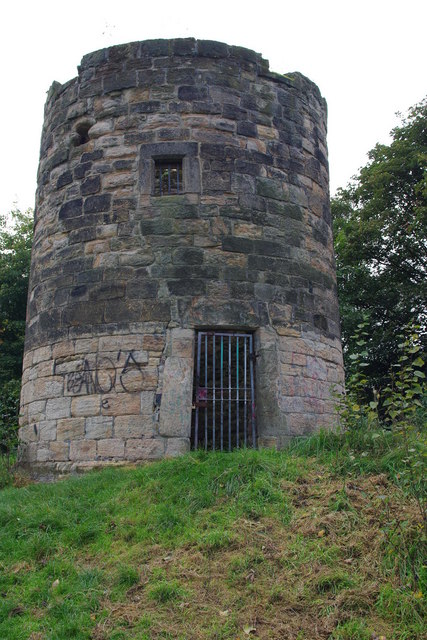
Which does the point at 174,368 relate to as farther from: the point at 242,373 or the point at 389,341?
the point at 389,341

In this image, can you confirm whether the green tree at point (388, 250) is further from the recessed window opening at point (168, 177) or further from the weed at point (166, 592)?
the weed at point (166, 592)

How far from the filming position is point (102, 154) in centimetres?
779

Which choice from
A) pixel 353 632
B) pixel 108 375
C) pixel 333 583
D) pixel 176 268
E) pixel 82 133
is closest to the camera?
pixel 353 632

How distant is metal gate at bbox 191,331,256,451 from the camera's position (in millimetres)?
7008

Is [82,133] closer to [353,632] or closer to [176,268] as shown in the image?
[176,268]

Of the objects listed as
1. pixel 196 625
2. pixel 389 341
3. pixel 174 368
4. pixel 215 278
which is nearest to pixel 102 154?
pixel 215 278

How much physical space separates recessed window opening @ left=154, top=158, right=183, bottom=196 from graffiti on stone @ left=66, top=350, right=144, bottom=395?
198 cm

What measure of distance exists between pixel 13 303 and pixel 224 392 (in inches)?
471

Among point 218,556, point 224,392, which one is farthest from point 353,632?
point 224,392

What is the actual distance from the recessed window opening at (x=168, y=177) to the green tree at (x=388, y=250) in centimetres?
873

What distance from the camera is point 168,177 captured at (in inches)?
300

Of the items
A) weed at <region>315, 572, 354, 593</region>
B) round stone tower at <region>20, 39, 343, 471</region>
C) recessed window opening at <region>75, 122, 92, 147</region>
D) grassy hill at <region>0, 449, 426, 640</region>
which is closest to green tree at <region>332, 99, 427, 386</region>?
round stone tower at <region>20, 39, 343, 471</region>

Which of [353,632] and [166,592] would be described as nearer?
[353,632]

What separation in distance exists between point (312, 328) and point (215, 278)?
4.45 ft
